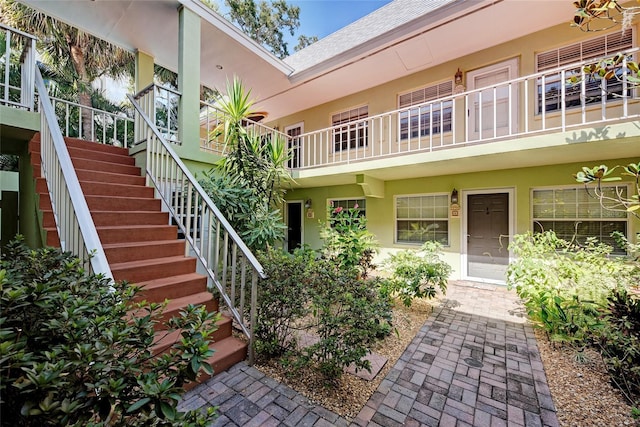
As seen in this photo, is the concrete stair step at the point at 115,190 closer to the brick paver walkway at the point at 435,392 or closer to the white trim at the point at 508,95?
the brick paver walkway at the point at 435,392

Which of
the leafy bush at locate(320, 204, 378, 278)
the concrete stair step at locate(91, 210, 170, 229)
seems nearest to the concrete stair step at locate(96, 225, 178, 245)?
the concrete stair step at locate(91, 210, 170, 229)

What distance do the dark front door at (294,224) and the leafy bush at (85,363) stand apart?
774 cm

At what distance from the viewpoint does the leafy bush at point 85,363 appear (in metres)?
0.87

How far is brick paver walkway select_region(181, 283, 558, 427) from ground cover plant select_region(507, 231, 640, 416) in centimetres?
48

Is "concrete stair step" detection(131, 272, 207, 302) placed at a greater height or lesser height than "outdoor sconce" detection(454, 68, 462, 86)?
lesser

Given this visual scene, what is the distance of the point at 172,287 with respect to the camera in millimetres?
3002

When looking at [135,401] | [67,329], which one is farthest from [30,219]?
[135,401]

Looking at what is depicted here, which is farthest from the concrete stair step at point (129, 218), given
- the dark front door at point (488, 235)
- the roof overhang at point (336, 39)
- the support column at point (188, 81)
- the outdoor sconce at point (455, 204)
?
the dark front door at point (488, 235)

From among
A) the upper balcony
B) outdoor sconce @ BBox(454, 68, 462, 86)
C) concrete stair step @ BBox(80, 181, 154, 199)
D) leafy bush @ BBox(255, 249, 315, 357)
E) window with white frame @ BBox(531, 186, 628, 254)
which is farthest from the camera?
outdoor sconce @ BBox(454, 68, 462, 86)

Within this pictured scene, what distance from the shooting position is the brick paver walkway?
2.14m

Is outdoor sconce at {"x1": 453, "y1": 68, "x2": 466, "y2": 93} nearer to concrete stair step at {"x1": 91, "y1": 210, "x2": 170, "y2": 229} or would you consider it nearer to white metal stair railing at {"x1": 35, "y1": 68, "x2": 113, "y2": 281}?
concrete stair step at {"x1": 91, "y1": 210, "x2": 170, "y2": 229}

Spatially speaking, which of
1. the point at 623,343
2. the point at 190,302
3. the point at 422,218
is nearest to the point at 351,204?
the point at 422,218

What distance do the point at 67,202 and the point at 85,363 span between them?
218cm

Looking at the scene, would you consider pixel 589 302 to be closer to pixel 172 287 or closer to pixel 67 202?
pixel 172 287
